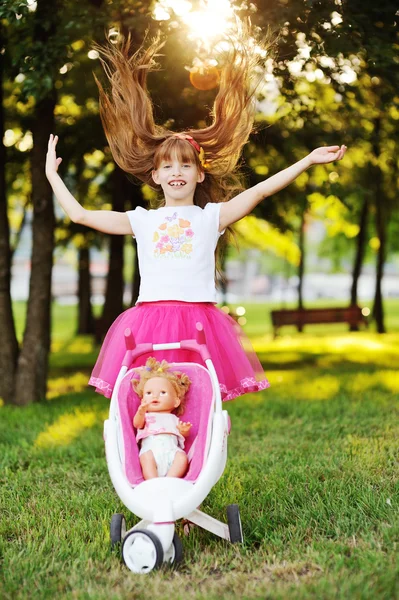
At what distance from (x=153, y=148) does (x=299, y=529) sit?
87.5 inches

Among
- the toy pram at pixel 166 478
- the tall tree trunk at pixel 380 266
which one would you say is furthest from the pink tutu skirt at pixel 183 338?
the tall tree trunk at pixel 380 266

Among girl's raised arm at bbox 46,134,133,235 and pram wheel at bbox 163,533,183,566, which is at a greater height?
girl's raised arm at bbox 46,134,133,235

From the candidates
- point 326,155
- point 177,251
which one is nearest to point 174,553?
point 177,251

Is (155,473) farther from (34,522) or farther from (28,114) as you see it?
(28,114)

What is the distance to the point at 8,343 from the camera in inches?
322

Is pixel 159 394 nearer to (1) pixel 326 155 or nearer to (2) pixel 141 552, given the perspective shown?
(2) pixel 141 552

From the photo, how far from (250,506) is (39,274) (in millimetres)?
4748

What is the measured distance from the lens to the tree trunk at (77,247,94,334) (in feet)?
60.3

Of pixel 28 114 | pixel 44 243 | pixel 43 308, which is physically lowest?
pixel 43 308

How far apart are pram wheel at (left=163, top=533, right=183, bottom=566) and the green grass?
0.20 feet

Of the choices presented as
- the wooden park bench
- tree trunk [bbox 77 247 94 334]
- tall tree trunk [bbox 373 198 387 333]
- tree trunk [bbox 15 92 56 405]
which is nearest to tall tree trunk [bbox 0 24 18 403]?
tree trunk [bbox 15 92 56 405]

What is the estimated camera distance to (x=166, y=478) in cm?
331

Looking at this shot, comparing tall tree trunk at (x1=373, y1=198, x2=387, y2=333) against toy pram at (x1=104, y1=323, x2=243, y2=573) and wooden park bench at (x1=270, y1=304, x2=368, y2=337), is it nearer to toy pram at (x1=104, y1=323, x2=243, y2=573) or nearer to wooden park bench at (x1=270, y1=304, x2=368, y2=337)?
wooden park bench at (x1=270, y1=304, x2=368, y2=337)

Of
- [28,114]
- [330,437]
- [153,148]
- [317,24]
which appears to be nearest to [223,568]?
[153,148]
